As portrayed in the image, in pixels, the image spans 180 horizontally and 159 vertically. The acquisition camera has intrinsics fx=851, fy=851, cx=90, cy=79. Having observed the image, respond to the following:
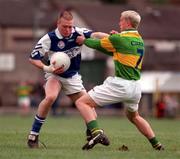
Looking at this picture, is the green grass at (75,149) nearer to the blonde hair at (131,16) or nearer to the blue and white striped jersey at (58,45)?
the blue and white striped jersey at (58,45)

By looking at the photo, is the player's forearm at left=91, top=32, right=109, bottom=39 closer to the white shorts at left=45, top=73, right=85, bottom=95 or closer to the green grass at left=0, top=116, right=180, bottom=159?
the white shorts at left=45, top=73, right=85, bottom=95

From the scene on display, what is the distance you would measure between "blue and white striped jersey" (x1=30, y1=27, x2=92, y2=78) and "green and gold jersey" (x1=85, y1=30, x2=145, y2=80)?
2.64 feet

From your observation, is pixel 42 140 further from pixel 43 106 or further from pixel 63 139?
pixel 43 106

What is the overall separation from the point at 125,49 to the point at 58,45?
1362mm

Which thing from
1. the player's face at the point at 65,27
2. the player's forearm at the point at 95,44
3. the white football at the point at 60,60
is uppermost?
the player's face at the point at 65,27

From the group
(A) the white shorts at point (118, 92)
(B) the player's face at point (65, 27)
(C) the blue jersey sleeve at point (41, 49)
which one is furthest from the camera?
(C) the blue jersey sleeve at point (41, 49)

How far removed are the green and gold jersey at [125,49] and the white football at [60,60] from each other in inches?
20.5

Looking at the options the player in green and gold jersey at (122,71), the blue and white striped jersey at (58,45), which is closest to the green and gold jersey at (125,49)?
the player in green and gold jersey at (122,71)

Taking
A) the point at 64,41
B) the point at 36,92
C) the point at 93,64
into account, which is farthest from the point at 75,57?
the point at 93,64

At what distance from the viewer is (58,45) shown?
14.2m

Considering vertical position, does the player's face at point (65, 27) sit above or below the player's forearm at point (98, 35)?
above

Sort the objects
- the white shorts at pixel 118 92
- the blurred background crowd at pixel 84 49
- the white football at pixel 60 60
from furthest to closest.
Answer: the blurred background crowd at pixel 84 49
the white football at pixel 60 60
the white shorts at pixel 118 92

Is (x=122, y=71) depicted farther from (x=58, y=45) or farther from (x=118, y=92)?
(x=58, y=45)

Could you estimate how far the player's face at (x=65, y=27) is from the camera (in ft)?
45.6
